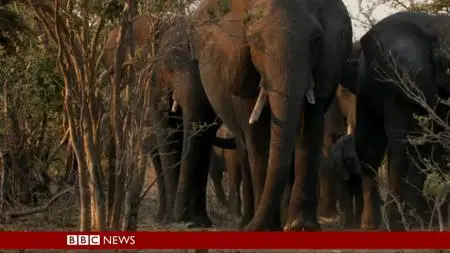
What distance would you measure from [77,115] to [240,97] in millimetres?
1843

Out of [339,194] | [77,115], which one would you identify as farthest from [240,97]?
[339,194]

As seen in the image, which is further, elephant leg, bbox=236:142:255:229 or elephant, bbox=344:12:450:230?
elephant, bbox=344:12:450:230

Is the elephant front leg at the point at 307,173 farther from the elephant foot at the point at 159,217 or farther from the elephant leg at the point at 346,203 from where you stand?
the elephant foot at the point at 159,217

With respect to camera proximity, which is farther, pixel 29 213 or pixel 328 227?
pixel 328 227

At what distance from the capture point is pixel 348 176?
14312 millimetres

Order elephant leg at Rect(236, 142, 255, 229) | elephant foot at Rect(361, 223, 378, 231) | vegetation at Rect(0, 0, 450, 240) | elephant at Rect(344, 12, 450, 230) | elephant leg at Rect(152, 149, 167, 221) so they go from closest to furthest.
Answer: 1. vegetation at Rect(0, 0, 450, 240)
2. elephant leg at Rect(236, 142, 255, 229)
3. elephant at Rect(344, 12, 450, 230)
4. elephant foot at Rect(361, 223, 378, 231)
5. elephant leg at Rect(152, 149, 167, 221)

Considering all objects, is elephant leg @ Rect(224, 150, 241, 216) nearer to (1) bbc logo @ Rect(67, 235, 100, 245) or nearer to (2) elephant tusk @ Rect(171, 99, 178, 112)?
(2) elephant tusk @ Rect(171, 99, 178, 112)

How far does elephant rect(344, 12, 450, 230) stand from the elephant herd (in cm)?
1

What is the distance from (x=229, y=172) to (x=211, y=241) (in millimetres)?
8301

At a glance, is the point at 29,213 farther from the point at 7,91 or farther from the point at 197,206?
the point at 197,206

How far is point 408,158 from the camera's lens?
12.8 m

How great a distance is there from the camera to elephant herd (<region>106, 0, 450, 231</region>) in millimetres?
11109

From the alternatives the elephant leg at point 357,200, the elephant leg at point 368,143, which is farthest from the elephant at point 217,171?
the elephant leg at point 368,143

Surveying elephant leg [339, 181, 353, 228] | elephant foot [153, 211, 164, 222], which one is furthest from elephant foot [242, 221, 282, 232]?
elephant foot [153, 211, 164, 222]
